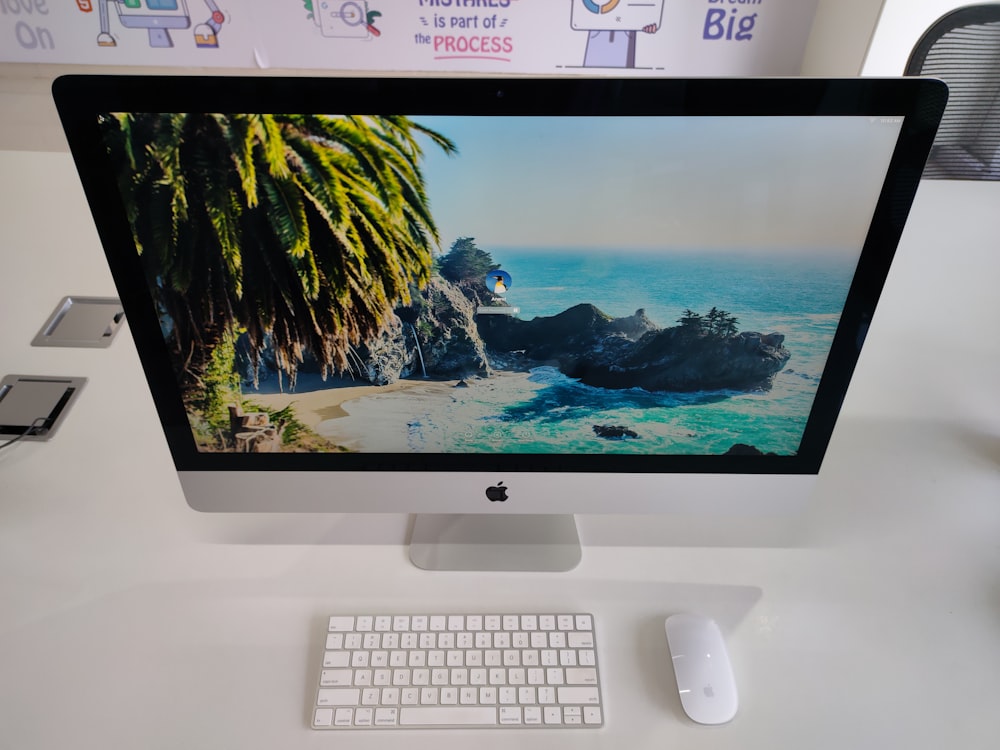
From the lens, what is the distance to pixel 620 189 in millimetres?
560

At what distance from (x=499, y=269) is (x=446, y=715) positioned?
1.45 ft

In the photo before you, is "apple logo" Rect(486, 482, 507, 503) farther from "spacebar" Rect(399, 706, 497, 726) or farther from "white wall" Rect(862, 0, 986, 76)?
"white wall" Rect(862, 0, 986, 76)

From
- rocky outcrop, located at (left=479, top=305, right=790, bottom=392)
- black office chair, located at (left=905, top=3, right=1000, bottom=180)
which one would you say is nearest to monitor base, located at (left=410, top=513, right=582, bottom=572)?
rocky outcrop, located at (left=479, top=305, right=790, bottom=392)

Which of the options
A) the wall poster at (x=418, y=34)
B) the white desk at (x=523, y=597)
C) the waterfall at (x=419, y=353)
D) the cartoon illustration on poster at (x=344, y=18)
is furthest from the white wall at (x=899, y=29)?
the waterfall at (x=419, y=353)

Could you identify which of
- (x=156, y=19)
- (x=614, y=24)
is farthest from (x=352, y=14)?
(x=614, y=24)

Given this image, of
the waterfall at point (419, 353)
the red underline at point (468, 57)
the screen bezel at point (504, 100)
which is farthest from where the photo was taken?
the red underline at point (468, 57)

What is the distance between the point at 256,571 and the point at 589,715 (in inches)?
16.7

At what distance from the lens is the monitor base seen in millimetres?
803

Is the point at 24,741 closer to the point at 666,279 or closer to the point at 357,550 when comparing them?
the point at 357,550

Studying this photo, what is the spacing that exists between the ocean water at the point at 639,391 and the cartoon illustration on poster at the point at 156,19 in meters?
2.29

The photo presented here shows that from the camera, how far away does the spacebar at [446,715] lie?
25.6 inches

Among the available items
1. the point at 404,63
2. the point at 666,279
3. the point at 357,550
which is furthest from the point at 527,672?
the point at 404,63

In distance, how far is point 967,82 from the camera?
1.54 metres

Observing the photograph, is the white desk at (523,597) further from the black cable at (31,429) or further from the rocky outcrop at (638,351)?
the rocky outcrop at (638,351)
